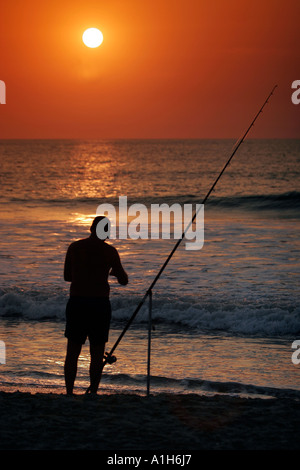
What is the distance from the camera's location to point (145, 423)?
179 inches

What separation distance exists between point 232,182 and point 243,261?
27.4 meters

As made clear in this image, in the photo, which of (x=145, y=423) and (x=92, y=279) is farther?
(x=92, y=279)

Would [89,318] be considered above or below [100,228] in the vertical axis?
below

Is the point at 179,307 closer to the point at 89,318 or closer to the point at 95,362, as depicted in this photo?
the point at 95,362

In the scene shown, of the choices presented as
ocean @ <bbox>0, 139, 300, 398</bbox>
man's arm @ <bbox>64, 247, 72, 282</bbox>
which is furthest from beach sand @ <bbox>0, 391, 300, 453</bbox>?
ocean @ <bbox>0, 139, 300, 398</bbox>

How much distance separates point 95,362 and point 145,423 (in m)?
0.84

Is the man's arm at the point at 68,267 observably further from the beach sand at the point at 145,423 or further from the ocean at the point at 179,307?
the ocean at the point at 179,307

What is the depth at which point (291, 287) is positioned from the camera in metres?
12.2

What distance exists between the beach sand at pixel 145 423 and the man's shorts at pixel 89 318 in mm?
491

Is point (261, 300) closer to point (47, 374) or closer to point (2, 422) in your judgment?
point (47, 374)

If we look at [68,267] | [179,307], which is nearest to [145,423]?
[68,267]

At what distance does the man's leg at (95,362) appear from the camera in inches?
203

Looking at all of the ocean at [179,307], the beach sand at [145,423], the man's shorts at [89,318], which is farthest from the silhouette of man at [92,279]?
the ocean at [179,307]

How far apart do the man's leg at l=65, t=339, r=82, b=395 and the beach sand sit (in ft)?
0.50
